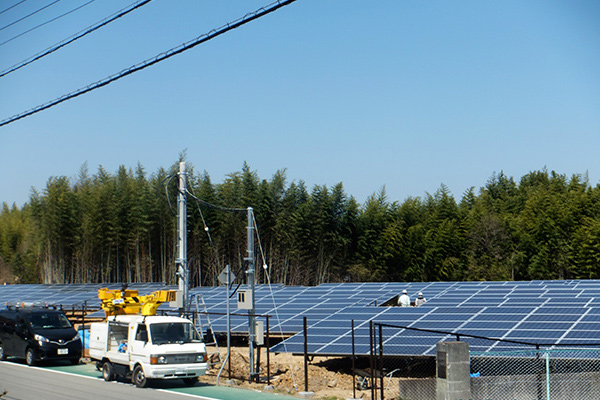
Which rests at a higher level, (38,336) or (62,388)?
(38,336)

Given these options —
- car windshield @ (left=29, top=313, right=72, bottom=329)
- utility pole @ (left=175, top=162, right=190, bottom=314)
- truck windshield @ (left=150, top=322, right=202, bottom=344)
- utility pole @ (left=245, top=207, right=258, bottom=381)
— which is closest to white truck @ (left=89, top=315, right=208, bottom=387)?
→ truck windshield @ (left=150, top=322, right=202, bottom=344)

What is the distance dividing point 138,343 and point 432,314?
340 inches

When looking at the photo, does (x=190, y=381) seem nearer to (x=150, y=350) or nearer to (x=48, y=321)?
(x=150, y=350)

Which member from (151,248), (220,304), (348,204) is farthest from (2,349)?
(348,204)

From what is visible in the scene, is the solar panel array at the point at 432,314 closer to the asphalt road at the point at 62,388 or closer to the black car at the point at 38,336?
the asphalt road at the point at 62,388

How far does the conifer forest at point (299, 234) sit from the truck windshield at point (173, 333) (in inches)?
1383

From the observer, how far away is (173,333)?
16.5 metres

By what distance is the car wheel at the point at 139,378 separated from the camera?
15820 mm

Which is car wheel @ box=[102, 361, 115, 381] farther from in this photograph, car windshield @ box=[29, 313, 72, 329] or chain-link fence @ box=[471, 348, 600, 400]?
chain-link fence @ box=[471, 348, 600, 400]

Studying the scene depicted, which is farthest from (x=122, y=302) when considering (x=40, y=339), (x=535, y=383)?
(x=535, y=383)

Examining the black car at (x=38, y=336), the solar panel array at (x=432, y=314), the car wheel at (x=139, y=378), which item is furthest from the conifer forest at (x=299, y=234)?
the car wheel at (x=139, y=378)

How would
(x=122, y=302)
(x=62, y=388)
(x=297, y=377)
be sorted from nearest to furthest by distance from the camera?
1. (x=62, y=388)
2. (x=297, y=377)
3. (x=122, y=302)

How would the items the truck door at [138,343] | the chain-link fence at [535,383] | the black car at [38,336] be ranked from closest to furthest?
the chain-link fence at [535,383], the truck door at [138,343], the black car at [38,336]

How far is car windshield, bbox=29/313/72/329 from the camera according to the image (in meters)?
20.3
